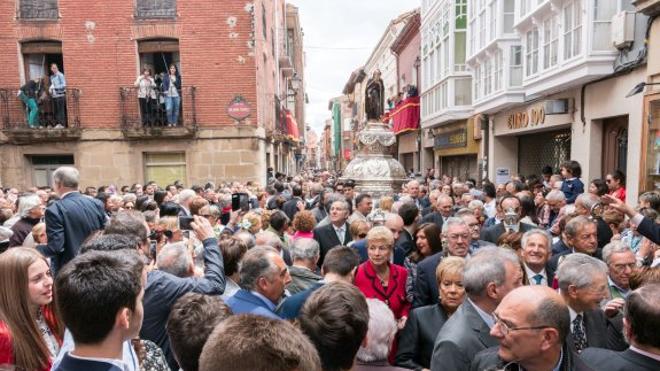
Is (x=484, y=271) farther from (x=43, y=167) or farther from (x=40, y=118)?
(x=43, y=167)

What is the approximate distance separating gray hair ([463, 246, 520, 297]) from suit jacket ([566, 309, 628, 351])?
0.60m

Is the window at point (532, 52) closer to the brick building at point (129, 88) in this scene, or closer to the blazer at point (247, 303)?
the brick building at point (129, 88)

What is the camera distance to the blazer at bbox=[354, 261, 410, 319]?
373 centimetres

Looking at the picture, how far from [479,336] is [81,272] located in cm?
192

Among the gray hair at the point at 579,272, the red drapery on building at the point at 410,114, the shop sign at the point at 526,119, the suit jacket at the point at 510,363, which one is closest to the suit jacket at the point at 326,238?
the gray hair at the point at 579,272

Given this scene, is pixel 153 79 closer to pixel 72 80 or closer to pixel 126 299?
pixel 72 80

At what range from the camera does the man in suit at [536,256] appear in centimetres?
365

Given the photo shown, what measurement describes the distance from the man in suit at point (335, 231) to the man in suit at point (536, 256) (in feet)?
7.73

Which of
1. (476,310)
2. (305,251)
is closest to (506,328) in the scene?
(476,310)

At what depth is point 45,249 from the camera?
451cm

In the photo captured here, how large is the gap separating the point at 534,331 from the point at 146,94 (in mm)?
12222

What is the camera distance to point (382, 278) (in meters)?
3.84

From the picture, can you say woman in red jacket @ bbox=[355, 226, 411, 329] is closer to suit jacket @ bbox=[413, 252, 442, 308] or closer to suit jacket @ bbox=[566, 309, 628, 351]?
suit jacket @ bbox=[413, 252, 442, 308]

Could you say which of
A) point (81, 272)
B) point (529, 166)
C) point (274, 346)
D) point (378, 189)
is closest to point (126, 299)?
point (81, 272)
